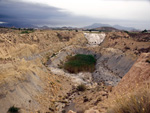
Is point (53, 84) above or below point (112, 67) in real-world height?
above

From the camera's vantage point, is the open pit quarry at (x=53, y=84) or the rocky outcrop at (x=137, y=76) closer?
the rocky outcrop at (x=137, y=76)

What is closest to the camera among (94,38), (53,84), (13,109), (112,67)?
(13,109)

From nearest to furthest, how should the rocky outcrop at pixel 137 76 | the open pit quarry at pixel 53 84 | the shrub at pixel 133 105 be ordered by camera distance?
the shrub at pixel 133 105
the rocky outcrop at pixel 137 76
the open pit quarry at pixel 53 84

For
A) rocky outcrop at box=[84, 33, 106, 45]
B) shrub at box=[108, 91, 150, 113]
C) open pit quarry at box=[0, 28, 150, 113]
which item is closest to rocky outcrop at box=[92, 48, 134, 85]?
open pit quarry at box=[0, 28, 150, 113]

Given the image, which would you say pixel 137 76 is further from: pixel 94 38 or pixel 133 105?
pixel 94 38

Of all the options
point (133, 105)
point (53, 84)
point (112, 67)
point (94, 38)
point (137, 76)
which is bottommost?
point (112, 67)

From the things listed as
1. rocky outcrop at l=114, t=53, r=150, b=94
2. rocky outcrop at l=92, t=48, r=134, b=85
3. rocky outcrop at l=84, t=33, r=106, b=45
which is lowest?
rocky outcrop at l=92, t=48, r=134, b=85

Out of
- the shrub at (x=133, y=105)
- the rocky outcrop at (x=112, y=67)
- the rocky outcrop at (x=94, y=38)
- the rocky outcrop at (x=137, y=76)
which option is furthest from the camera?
the rocky outcrop at (x=94, y=38)

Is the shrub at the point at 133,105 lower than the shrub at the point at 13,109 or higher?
higher

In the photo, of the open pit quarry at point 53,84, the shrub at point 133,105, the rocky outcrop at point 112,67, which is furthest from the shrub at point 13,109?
the rocky outcrop at point 112,67

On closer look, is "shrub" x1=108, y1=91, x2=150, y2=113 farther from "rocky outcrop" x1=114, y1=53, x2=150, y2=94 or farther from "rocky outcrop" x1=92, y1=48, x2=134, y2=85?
"rocky outcrop" x1=92, y1=48, x2=134, y2=85

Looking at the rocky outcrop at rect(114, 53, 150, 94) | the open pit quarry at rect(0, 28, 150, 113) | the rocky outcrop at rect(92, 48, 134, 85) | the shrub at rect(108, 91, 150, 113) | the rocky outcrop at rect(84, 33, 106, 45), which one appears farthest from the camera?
the rocky outcrop at rect(84, 33, 106, 45)

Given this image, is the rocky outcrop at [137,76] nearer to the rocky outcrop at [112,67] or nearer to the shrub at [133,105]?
the shrub at [133,105]

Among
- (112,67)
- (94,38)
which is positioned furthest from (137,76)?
(94,38)
